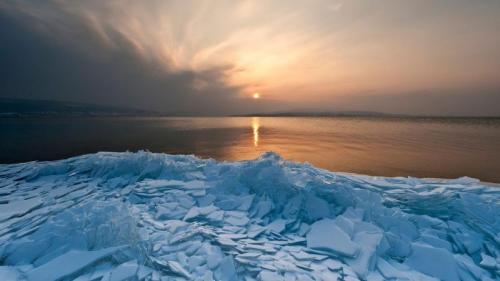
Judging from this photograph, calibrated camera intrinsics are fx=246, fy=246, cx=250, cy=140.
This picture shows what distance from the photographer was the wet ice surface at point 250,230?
3539 mm

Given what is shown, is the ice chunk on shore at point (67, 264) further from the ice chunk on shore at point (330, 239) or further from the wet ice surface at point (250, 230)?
the ice chunk on shore at point (330, 239)

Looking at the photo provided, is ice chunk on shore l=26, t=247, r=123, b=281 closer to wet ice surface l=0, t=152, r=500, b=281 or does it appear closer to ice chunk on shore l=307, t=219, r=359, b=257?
wet ice surface l=0, t=152, r=500, b=281

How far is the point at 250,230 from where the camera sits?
4.66m

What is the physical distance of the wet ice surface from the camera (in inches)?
139

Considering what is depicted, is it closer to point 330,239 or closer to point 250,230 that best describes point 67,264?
point 250,230

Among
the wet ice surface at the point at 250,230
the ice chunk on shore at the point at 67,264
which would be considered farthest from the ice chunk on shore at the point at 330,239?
the ice chunk on shore at the point at 67,264

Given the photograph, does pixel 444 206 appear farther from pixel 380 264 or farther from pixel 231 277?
pixel 231 277

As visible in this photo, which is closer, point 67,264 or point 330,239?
point 67,264

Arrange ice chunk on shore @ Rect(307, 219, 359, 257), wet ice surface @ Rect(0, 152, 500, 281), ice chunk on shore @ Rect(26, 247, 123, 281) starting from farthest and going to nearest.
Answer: ice chunk on shore @ Rect(307, 219, 359, 257) < wet ice surface @ Rect(0, 152, 500, 281) < ice chunk on shore @ Rect(26, 247, 123, 281)

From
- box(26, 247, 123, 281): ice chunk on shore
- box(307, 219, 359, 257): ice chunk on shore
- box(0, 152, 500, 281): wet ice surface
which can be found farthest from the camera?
box(307, 219, 359, 257): ice chunk on shore

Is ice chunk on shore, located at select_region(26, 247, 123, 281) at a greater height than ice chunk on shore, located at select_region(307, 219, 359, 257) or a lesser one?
greater

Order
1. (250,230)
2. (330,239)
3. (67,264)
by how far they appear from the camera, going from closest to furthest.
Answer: (67,264), (330,239), (250,230)

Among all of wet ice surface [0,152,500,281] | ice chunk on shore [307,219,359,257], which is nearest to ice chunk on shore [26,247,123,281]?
wet ice surface [0,152,500,281]

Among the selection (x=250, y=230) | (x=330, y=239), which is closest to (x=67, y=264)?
(x=250, y=230)
